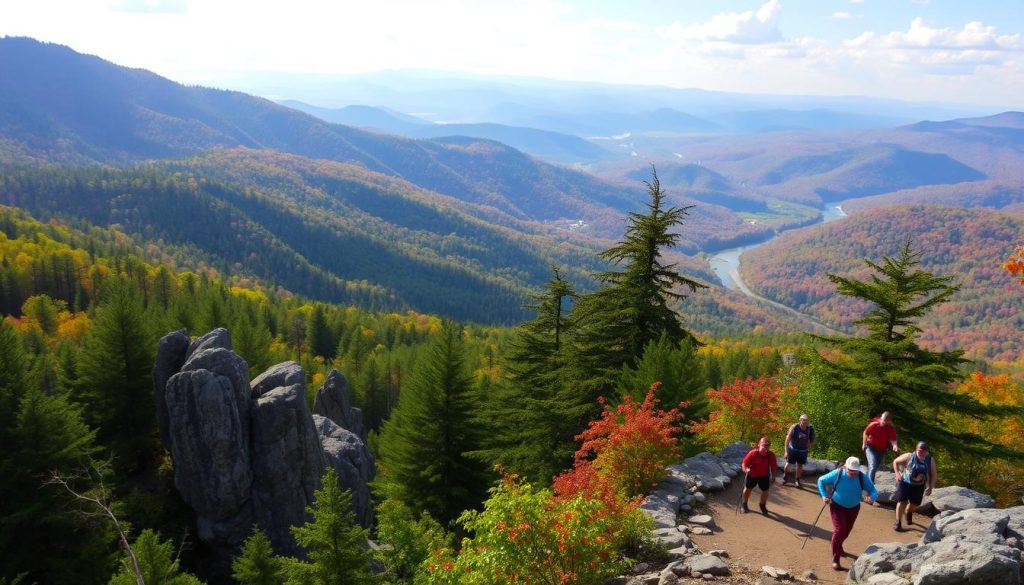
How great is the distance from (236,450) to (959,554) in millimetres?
27425

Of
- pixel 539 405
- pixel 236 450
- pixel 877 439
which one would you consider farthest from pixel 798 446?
pixel 236 450

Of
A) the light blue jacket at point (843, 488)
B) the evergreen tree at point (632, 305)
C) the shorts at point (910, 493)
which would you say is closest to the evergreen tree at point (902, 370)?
the evergreen tree at point (632, 305)

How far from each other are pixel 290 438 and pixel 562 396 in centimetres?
1339

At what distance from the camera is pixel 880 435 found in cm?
1817

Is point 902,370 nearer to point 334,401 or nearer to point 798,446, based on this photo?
point 798,446

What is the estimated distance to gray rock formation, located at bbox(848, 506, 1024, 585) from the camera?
10711 mm

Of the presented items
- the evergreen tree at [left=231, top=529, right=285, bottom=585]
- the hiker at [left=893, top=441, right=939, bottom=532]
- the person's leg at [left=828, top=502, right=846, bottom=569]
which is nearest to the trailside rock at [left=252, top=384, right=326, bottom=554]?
the evergreen tree at [left=231, top=529, right=285, bottom=585]

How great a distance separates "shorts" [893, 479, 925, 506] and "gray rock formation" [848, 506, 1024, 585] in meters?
1.51

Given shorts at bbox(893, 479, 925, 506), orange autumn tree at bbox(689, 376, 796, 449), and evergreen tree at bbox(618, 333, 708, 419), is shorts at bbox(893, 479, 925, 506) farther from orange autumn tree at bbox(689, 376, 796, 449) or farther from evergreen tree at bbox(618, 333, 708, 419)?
evergreen tree at bbox(618, 333, 708, 419)

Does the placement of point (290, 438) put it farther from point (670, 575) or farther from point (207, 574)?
point (670, 575)

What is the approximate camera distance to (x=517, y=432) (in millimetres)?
30406

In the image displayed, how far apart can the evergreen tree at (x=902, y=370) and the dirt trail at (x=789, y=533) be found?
25.9 feet

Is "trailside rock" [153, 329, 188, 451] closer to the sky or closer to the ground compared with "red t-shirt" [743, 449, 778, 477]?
closer to the ground

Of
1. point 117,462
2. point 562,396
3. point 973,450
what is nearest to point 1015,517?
point 973,450
